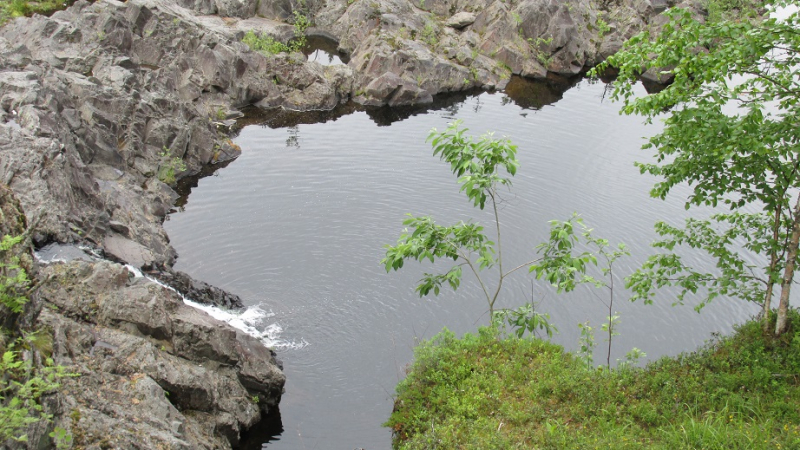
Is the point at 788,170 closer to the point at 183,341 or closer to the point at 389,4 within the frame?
the point at 183,341

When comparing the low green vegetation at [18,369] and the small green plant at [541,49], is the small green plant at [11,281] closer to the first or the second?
the low green vegetation at [18,369]

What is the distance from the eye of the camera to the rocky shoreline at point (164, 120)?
1748 centimetres

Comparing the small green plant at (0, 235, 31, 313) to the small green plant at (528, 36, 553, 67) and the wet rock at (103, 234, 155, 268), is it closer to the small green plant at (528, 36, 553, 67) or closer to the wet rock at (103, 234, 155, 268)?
the wet rock at (103, 234, 155, 268)

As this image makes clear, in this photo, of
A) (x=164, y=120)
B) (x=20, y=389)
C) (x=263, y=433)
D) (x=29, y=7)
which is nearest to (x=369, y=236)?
(x=263, y=433)

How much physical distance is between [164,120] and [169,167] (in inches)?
125

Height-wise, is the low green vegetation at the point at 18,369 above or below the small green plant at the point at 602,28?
below

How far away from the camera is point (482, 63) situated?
60.6m

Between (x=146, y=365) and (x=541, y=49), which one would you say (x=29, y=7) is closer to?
(x=541, y=49)

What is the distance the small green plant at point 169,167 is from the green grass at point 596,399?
2256cm

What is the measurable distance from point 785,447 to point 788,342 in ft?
15.6

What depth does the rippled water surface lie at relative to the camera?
2412 centimetres

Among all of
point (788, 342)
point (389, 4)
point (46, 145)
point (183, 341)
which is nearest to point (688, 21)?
point (788, 342)

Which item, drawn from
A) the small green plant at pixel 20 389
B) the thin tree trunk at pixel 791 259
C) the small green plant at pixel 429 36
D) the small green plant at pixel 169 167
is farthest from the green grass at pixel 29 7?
the thin tree trunk at pixel 791 259

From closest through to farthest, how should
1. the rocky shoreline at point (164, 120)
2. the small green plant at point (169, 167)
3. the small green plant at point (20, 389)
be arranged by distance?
the small green plant at point (20, 389) < the rocky shoreline at point (164, 120) < the small green plant at point (169, 167)
